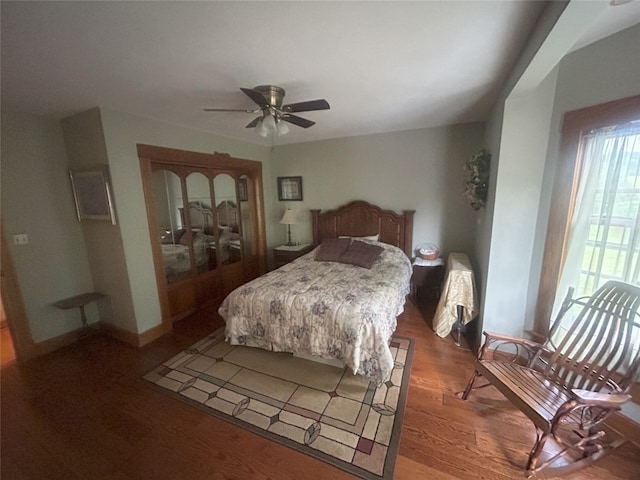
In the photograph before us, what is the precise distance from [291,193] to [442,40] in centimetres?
319

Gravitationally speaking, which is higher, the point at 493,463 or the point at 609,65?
the point at 609,65

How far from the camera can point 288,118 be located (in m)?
2.18

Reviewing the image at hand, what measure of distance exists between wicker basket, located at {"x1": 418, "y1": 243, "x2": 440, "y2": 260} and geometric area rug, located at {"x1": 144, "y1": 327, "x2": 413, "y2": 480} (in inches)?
51.0

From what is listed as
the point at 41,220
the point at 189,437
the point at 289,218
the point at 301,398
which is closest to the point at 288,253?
the point at 289,218

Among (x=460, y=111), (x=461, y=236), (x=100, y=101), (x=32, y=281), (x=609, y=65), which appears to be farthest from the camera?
(x=461, y=236)

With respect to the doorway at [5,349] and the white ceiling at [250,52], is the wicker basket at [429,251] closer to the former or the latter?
the white ceiling at [250,52]

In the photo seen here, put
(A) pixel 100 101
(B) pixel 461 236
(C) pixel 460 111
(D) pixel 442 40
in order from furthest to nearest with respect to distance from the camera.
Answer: (B) pixel 461 236 → (C) pixel 460 111 → (A) pixel 100 101 → (D) pixel 442 40

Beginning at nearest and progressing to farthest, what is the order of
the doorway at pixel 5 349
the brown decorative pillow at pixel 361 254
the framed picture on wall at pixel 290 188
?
the doorway at pixel 5 349
the brown decorative pillow at pixel 361 254
the framed picture on wall at pixel 290 188

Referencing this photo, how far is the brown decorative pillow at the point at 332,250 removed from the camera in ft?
11.1

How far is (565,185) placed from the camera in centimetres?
184

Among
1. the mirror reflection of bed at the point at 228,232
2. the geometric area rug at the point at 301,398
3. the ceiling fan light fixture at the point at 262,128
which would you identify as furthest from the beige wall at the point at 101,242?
the ceiling fan light fixture at the point at 262,128

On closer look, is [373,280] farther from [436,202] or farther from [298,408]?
[436,202]

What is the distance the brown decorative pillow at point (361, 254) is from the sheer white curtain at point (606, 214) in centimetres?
173

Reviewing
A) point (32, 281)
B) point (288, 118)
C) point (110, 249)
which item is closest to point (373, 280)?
point (288, 118)
